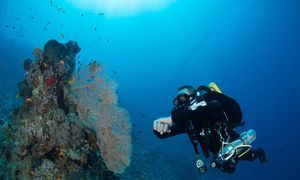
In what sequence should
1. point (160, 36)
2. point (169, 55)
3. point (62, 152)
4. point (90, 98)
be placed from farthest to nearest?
point (169, 55) → point (160, 36) → point (90, 98) → point (62, 152)

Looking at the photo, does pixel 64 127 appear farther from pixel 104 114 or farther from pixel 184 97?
pixel 184 97

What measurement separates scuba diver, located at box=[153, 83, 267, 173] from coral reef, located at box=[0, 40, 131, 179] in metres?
2.09

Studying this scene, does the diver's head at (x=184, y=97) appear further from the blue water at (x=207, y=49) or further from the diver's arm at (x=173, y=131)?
the blue water at (x=207, y=49)

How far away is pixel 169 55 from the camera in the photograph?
6565 inches

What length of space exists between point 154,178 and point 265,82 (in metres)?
130

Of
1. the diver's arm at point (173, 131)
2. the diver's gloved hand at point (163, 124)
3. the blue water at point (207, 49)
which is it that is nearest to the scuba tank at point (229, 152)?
the diver's arm at point (173, 131)

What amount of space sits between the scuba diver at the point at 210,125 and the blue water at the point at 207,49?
71.0 meters

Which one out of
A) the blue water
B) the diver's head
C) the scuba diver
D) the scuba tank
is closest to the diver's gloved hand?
the scuba diver

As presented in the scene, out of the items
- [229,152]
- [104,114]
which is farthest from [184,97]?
[104,114]

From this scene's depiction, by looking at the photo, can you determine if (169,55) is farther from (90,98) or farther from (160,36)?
(90,98)

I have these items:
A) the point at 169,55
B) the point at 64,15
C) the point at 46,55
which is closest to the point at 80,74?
the point at 46,55

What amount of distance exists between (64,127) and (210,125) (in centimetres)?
320

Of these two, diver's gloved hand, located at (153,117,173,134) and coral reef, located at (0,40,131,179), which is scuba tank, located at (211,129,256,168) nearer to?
diver's gloved hand, located at (153,117,173,134)

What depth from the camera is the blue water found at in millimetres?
98688
